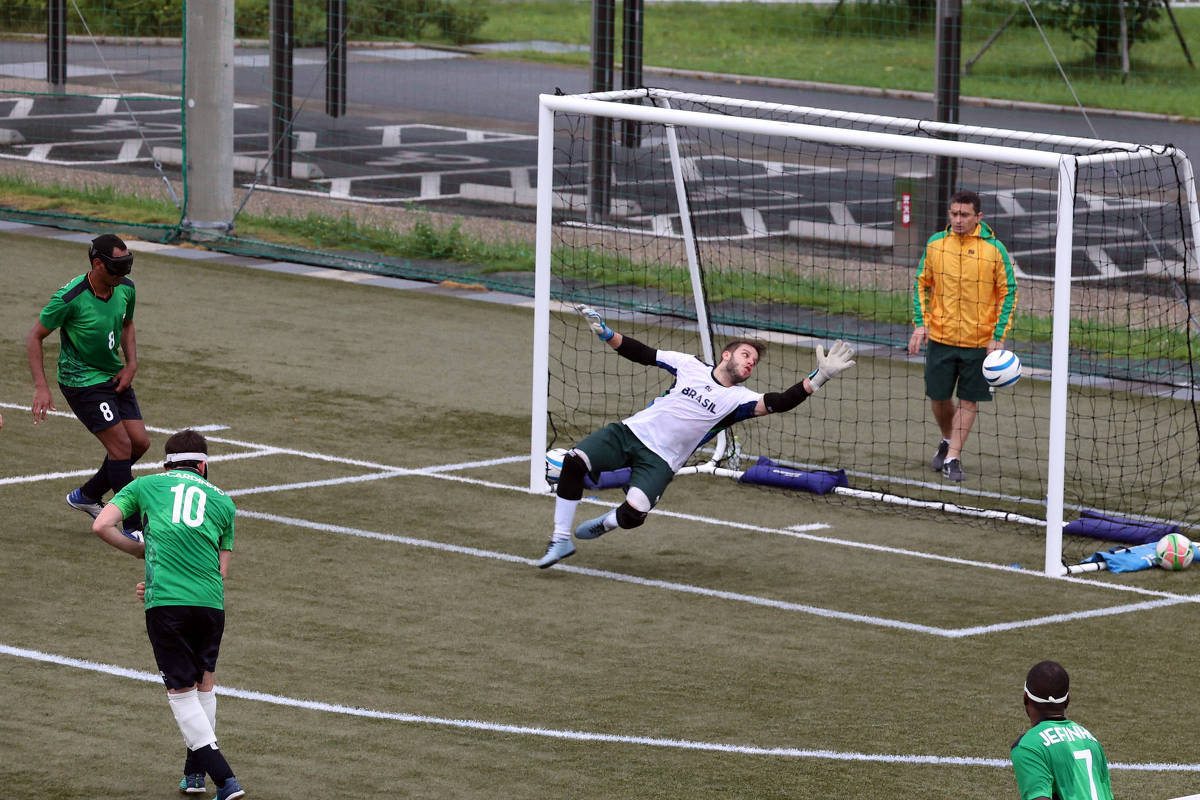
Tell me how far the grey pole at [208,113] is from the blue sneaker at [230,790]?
15427 mm

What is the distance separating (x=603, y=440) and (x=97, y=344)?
3.22 meters

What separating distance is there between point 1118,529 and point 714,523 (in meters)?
2.76

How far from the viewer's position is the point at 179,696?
8.54 meters

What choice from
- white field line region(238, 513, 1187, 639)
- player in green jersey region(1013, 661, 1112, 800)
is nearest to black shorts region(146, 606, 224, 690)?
player in green jersey region(1013, 661, 1112, 800)

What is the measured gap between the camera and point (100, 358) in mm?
12406

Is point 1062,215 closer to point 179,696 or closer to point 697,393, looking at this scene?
point 697,393

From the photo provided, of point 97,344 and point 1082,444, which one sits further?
point 1082,444

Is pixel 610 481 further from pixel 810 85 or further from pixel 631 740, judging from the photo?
pixel 810 85

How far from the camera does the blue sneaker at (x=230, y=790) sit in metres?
8.50

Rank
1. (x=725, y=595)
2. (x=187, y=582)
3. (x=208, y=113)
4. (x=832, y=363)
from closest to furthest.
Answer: (x=187, y=582)
(x=832, y=363)
(x=725, y=595)
(x=208, y=113)

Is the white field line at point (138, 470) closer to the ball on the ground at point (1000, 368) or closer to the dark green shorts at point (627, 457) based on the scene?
the dark green shorts at point (627, 457)

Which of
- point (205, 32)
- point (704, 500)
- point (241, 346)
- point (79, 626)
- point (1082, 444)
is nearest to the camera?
point (79, 626)

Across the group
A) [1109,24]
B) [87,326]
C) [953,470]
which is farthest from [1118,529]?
[1109,24]

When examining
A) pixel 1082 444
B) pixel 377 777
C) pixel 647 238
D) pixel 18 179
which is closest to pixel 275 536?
pixel 377 777
